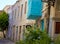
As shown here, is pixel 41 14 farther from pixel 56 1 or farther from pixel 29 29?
pixel 29 29

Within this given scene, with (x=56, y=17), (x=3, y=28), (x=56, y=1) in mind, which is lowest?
(x=3, y=28)

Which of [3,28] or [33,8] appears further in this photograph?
[3,28]

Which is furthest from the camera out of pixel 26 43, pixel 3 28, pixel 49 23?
pixel 3 28

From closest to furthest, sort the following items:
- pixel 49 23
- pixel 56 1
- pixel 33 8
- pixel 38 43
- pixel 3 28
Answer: pixel 38 43 < pixel 56 1 < pixel 49 23 < pixel 33 8 < pixel 3 28

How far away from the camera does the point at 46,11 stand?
18891 millimetres

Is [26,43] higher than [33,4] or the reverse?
the reverse

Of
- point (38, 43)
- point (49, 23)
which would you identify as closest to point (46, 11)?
point (49, 23)

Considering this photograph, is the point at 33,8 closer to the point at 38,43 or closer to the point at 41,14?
the point at 41,14

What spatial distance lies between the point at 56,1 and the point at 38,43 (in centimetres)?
540

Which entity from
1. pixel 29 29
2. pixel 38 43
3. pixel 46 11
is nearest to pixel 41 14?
pixel 46 11

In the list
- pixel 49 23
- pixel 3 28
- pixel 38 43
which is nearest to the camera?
pixel 38 43

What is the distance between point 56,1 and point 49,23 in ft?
6.21

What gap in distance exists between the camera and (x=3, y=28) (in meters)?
52.6

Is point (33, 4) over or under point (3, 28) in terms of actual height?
over
